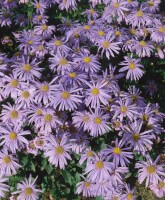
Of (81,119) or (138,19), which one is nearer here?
(81,119)

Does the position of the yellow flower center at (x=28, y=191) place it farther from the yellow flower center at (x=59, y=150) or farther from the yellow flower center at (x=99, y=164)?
the yellow flower center at (x=99, y=164)

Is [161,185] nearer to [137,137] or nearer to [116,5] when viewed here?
[137,137]

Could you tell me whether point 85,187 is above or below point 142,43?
below

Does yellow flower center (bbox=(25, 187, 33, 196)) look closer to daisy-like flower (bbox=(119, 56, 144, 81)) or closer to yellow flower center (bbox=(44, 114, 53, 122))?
yellow flower center (bbox=(44, 114, 53, 122))

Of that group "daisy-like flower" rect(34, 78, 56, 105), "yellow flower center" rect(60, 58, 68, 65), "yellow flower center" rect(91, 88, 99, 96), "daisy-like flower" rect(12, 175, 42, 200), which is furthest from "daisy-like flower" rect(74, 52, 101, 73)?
"daisy-like flower" rect(12, 175, 42, 200)

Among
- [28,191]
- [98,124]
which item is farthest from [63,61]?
[28,191]

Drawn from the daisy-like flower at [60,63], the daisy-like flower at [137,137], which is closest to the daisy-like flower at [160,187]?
the daisy-like flower at [137,137]
